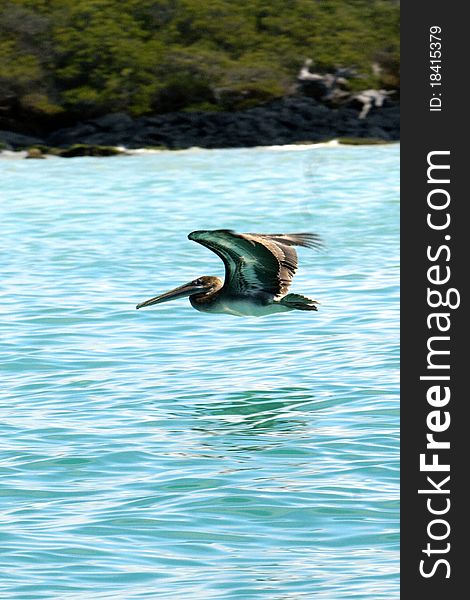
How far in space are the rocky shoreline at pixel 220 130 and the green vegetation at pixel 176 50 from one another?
1.09 m

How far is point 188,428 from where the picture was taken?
1225 cm

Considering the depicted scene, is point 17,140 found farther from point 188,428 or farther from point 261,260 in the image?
point 188,428

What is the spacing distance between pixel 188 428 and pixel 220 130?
33184 mm

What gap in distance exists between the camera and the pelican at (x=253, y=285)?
1349 cm

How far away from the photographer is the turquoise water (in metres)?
8.95

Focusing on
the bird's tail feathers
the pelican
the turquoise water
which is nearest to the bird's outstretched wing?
the pelican

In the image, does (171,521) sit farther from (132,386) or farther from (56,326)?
(56,326)

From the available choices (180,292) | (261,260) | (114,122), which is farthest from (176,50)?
(261,260)

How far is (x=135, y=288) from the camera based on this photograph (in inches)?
765

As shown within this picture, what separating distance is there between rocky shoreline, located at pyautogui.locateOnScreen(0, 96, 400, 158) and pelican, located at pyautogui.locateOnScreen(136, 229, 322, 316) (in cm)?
2888

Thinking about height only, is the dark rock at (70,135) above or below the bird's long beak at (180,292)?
above

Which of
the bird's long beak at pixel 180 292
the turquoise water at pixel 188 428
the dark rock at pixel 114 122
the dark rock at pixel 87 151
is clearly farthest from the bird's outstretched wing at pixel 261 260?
the dark rock at pixel 114 122

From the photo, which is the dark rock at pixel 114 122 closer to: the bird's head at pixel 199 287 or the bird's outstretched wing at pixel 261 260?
the bird's head at pixel 199 287

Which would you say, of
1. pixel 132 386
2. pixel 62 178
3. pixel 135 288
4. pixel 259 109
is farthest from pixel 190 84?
pixel 132 386
